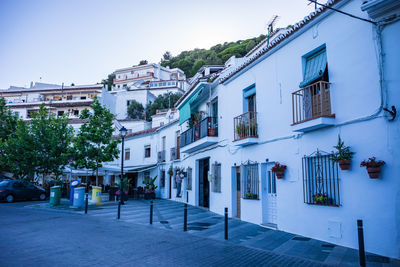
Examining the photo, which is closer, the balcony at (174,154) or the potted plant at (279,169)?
the potted plant at (279,169)

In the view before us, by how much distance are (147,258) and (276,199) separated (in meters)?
5.77

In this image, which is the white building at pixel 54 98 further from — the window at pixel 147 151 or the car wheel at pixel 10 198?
the car wheel at pixel 10 198

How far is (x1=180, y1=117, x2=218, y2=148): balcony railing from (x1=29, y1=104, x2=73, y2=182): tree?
35.2ft

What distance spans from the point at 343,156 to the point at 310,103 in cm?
205

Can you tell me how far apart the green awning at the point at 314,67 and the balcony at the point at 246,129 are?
113 inches

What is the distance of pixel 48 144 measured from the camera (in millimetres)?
23250

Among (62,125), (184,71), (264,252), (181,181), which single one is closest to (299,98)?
(264,252)

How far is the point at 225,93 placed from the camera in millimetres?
14586

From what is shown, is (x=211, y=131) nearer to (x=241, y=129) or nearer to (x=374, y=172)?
(x=241, y=129)

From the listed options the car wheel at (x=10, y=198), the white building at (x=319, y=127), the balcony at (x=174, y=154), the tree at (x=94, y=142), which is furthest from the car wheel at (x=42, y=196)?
the white building at (x=319, y=127)

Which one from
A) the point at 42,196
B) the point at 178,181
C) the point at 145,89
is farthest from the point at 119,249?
the point at 145,89

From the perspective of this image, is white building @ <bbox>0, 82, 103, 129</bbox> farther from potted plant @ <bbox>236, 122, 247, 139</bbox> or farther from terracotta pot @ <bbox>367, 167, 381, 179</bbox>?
terracotta pot @ <bbox>367, 167, 381, 179</bbox>

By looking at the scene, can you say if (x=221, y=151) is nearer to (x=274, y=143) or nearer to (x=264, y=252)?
(x=274, y=143)

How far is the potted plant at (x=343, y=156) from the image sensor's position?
24.5 ft
